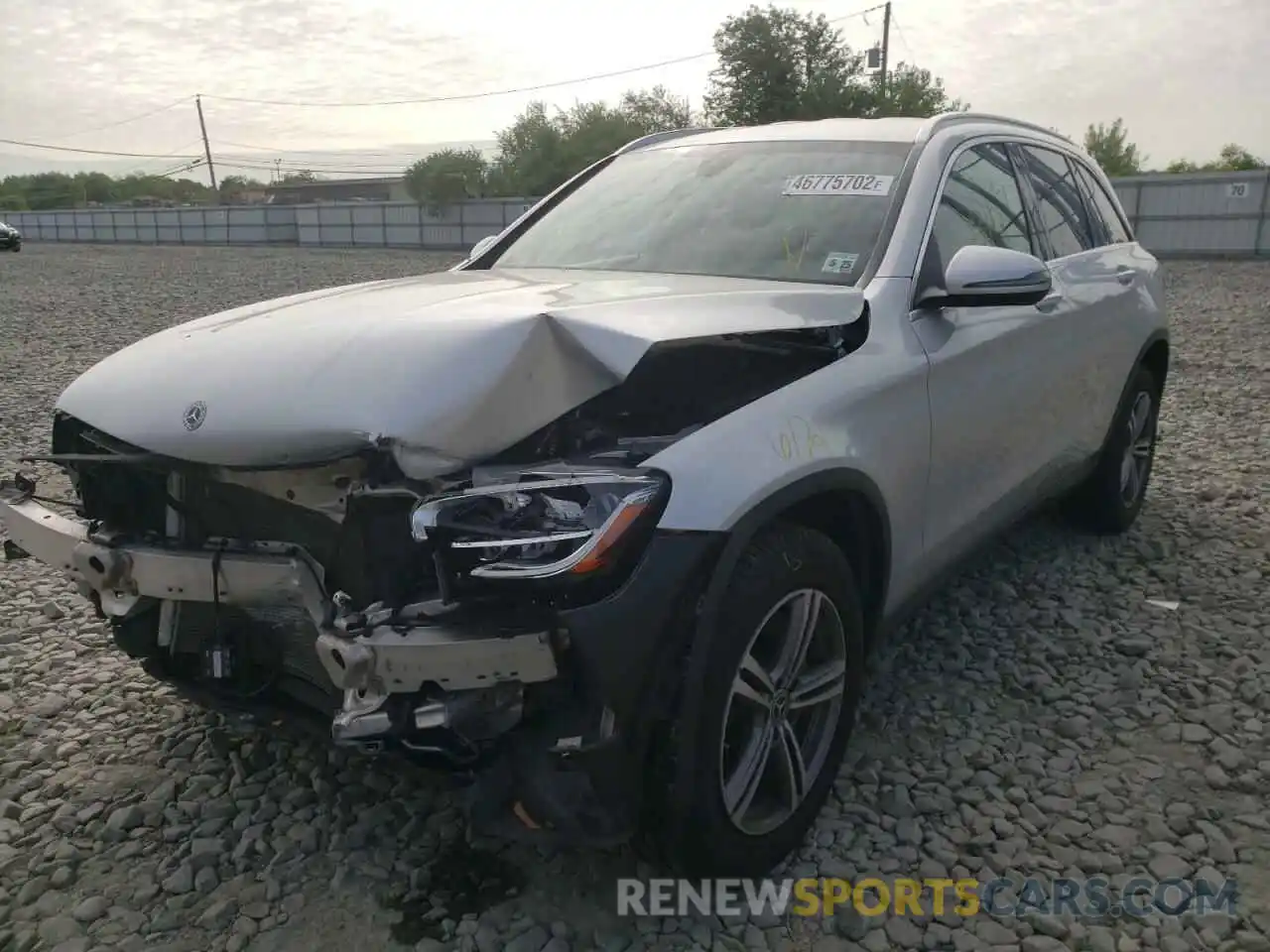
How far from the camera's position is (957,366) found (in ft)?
10.1

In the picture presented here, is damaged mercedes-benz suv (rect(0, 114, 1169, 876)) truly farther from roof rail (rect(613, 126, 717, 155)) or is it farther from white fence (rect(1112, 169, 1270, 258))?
white fence (rect(1112, 169, 1270, 258))

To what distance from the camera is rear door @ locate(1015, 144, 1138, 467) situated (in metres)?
3.88

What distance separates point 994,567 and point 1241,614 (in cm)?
94

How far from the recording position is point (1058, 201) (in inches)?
167

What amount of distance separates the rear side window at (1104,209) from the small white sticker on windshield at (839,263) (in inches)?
85.1

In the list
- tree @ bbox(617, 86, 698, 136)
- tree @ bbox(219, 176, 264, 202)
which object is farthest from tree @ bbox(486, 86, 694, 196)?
tree @ bbox(219, 176, 264, 202)


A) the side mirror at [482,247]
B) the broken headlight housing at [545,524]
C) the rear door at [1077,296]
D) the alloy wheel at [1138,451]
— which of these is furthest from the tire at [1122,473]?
the broken headlight housing at [545,524]

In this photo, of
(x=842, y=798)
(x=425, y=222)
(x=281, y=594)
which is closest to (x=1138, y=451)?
(x=842, y=798)

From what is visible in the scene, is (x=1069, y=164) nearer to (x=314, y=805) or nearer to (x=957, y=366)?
(x=957, y=366)

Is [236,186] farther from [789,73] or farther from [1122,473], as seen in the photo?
[1122,473]

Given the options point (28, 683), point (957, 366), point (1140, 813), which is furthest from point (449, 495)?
point (28, 683)

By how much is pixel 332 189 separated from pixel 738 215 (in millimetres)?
86266

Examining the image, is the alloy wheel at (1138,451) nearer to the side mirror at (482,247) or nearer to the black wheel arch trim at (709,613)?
the side mirror at (482,247)

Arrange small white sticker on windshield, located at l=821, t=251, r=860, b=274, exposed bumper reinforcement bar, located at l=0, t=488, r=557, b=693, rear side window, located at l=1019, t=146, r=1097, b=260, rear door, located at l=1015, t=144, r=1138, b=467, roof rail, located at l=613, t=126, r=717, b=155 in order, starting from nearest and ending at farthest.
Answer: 1. exposed bumper reinforcement bar, located at l=0, t=488, r=557, b=693
2. small white sticker on windshield, located at l=821, t=251, r=860, b=274
3. rear door, located at l=1015, t=144, r=1138, b=467
4. rear side window, located at l=1019, t=146, r=1097, b=260
5. roof rail, located at l=613, t=126, r=717, b=155
